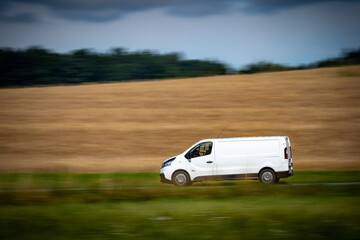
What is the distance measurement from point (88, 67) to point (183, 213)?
41.1 m

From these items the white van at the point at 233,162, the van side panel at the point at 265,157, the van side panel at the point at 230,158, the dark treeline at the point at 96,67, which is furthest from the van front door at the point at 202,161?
the dark treeline at the point at 96,67

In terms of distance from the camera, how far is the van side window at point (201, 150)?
45.1 feet

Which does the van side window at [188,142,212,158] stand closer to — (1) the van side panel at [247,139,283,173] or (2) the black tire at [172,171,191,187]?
(2) the black tire at [172,171,191,187]

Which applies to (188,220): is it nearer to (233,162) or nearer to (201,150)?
(233,162)

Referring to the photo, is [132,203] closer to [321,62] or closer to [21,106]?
[21,106]

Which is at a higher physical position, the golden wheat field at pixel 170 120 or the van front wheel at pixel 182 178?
the golden wheat field at pixel 170 120

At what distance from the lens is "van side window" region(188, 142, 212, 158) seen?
45.1 feet

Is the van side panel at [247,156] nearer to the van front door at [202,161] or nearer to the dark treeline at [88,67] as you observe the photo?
the van front door at [202,161]

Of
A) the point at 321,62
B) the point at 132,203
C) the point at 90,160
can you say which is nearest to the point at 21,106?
the point at 90,160

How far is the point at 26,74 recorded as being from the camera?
43.2 metres

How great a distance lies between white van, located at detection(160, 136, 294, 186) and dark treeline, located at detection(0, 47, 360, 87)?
2630cm

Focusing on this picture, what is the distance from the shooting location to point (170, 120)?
1003 inches

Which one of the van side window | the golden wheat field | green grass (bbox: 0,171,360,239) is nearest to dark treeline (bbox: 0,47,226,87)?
the golden wheat field

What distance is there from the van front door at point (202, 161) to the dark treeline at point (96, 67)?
26.3 meters
